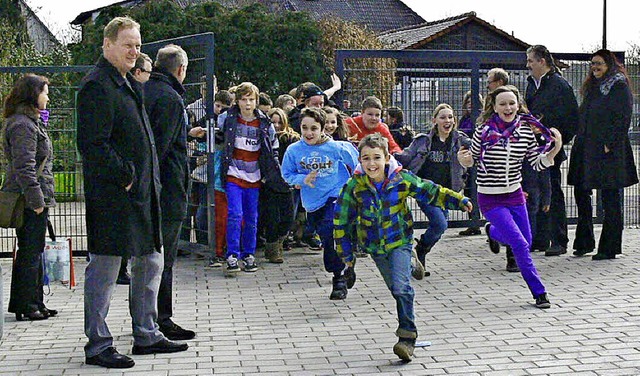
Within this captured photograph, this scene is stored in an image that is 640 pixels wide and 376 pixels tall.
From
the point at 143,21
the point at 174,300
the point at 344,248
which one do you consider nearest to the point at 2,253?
the point at 174,300

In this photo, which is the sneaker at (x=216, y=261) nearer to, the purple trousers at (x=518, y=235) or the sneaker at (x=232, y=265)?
the sneaker at (x=232, y=265)

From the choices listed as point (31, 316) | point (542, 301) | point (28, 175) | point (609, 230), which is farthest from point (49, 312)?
point (609, 230)

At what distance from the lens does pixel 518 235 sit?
884 centimetres

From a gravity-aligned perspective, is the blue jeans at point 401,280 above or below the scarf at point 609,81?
below

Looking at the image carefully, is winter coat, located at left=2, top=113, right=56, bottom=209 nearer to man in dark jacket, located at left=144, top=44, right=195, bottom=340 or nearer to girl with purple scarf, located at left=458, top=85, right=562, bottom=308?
man in dark jacket, located at left=144, top=44, right=195, bottom=340

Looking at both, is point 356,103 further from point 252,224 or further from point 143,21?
point 143,21

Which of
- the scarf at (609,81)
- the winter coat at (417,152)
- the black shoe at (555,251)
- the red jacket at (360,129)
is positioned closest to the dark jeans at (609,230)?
A: the black shoe at (555,251)

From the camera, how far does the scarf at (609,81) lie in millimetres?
11015

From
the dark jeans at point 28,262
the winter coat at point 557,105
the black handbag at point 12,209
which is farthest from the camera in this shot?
the winter coat at point 557,105

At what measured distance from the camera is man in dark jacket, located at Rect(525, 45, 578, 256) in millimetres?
11281

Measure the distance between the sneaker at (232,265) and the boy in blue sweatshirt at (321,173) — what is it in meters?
1.19

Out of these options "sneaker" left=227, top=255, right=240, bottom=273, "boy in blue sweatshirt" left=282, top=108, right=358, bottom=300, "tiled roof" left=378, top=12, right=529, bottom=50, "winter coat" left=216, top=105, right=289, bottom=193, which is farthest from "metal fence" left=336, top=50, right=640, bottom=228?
"tiled roof" left=378, top=12, right=529, bottom=50

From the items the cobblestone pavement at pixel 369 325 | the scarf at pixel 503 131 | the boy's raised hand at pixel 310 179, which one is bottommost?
the cobblestone pavement at pixel 369 325

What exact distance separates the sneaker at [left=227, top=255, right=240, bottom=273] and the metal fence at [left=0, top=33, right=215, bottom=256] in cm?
64
